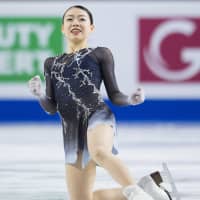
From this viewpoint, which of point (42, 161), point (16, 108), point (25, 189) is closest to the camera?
point (25, 189)

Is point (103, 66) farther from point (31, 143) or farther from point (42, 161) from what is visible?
point (31, 143)

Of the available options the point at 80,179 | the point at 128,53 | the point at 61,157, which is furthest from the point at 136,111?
the point at 80,179

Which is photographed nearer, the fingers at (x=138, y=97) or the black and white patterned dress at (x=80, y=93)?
the fingers at (x=138, y=97)

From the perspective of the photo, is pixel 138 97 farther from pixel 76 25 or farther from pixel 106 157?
pixel 76 25

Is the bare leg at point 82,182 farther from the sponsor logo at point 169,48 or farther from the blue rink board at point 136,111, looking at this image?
the sponsor logo at point 169,48

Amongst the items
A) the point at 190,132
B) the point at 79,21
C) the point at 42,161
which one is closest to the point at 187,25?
the point at 190,132

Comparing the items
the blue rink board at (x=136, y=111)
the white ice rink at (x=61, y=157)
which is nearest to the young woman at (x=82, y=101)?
the white ice rink at (x=61, y=157)

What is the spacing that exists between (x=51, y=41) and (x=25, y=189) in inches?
154

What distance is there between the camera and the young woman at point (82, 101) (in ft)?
9.30

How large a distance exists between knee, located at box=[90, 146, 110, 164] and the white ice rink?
1048mm

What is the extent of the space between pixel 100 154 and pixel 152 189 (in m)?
0.22

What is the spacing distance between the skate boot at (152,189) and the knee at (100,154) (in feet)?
0.53

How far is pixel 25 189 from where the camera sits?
409 centimetres

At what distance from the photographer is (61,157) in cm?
545
